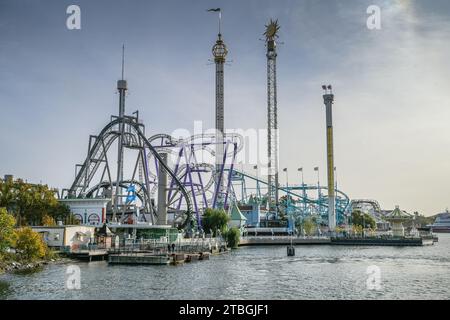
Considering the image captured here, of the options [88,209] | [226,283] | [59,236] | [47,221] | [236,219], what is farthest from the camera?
[236,219]

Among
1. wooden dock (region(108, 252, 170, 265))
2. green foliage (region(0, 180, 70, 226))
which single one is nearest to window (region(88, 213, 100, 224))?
green foliage (region(0, 180, 70, 226))

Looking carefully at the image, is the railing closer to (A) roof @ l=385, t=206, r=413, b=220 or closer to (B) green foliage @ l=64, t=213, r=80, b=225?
(B) green foliage @ l=64, t=213, r=80, b=225

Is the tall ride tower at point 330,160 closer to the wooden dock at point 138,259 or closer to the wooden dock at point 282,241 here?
the wooden dock at point 282,241

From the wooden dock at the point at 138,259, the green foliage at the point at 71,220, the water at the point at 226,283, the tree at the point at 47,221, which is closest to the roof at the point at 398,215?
the water at the point at 226,283

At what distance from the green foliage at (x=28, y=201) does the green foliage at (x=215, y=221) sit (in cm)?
3109

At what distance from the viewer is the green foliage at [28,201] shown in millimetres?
75125

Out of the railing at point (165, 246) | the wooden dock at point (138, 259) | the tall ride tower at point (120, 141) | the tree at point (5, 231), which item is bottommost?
the wooden dock at point (138, 259)

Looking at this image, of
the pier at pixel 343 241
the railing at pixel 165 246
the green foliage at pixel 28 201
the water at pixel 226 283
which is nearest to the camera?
the water at pixel 226 283

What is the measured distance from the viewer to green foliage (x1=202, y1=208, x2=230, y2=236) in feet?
323

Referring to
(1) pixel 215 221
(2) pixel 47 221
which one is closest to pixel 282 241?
(1) pixel 215 221

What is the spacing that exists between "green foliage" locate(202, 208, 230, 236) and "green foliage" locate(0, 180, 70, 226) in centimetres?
3109

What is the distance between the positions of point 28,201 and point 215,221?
3822 centimetres

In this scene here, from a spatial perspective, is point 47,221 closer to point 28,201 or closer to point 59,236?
point 28,201

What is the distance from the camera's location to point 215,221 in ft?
324
